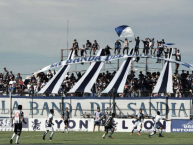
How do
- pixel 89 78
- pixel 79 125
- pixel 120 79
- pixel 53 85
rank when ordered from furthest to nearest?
pixel 53 85 < pixel 89 78 < pixel 120 79 < pixel 79 125

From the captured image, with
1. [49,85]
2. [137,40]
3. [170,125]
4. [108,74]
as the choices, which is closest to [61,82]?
[49,85]

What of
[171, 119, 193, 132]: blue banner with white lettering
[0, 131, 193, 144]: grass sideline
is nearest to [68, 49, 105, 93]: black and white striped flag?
[171, 119, 193, 132]: blue banner with white lettering

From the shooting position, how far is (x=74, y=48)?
4838 centimetres

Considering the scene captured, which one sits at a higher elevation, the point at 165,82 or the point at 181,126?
the point at 165,82

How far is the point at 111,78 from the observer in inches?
1777

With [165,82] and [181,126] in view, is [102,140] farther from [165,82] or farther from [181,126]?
[165,82]

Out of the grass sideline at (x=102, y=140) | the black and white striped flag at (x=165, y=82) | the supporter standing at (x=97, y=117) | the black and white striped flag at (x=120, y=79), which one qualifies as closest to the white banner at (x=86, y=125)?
the supporter standing at (x=97, y=117)

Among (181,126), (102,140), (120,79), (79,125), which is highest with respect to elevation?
(120,79)

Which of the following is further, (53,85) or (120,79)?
(53,85)

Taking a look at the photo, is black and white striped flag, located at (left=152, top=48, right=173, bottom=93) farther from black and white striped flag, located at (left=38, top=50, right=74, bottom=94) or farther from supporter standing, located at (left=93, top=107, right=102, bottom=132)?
black and white striped flag, located at (left=38, top=50, right=74, bottom=94)

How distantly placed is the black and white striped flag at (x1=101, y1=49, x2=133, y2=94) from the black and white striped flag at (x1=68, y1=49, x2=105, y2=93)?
75.5 inches

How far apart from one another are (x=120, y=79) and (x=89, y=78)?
2.90 metres

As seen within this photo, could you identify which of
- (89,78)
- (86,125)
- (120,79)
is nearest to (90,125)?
(86,125)

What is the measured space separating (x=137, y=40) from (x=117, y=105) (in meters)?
6.97
